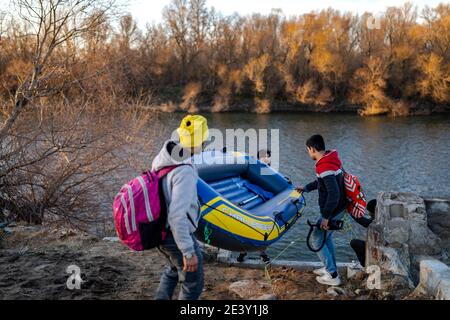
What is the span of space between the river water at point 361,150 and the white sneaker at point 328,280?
3.63 meters

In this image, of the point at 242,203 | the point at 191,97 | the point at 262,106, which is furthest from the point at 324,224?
the point at 262,106

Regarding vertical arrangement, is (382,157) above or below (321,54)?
below

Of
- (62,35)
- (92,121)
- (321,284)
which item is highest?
(62,35)

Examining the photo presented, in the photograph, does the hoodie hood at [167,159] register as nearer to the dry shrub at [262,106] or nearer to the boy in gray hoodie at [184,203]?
the boy in gray hoodie at [184,203]

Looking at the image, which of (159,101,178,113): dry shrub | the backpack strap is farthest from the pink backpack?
(159,101,178,113): dry shrub

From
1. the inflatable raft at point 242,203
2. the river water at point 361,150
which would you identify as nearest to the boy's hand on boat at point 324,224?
the inflatable raft at point 242,203

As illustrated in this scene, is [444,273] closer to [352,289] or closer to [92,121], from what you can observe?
[352,289]

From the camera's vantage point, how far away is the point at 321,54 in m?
32.0

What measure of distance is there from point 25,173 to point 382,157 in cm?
1213

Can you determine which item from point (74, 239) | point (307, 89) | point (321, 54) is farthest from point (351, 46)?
point (74, 239)

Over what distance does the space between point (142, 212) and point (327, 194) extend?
1784 mm

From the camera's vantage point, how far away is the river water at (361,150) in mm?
9586

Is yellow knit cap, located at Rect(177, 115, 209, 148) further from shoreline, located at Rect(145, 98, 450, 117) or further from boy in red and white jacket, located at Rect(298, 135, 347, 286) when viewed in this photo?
shoreline, located at Rect(145, 98, 450, 117)
